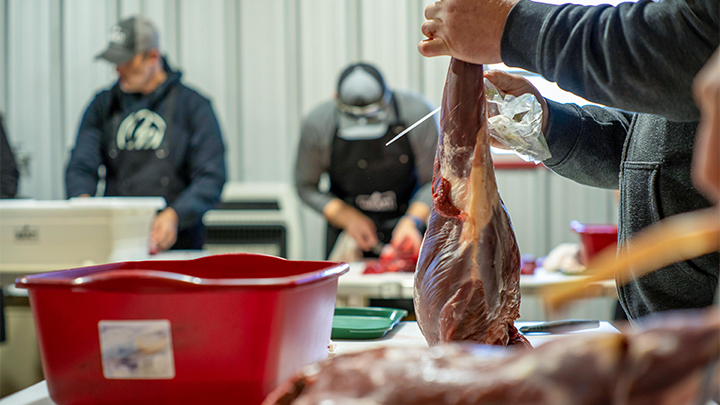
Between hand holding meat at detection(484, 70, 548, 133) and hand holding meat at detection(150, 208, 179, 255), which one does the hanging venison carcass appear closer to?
hand holding meat at detection(484, 70, 548, 133)

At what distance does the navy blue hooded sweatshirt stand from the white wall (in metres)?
1.19

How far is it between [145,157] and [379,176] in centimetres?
147

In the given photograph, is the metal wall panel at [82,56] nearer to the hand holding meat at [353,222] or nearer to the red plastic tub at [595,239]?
the hand holding meat at [353,222]

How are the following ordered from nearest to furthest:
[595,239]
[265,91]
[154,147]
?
1. [595,239]
2. [154,147]
3. [265,91]

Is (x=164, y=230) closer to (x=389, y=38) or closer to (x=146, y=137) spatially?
(x=146, y=137)

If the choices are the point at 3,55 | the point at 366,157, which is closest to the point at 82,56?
the point at 3,55

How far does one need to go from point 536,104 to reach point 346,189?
2.58 metres

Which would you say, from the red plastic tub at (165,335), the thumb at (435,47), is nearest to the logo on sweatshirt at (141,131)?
the thumb at (435,47)

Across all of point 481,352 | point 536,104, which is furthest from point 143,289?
point 536,104

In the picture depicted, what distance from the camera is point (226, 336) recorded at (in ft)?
1.80

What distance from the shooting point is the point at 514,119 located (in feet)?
3.58

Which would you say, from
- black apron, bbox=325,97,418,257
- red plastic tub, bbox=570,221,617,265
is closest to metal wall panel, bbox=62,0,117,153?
black apron, bbox=325,97,418,257

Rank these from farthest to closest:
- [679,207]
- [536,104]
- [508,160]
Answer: [508,160] → [536,104] → [679,207]

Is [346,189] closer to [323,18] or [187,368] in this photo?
[323,18]
